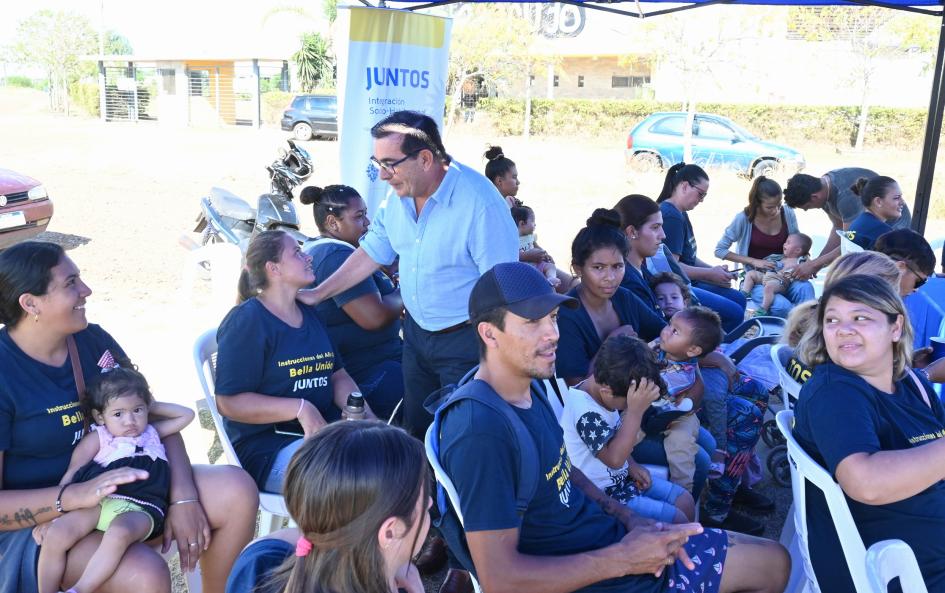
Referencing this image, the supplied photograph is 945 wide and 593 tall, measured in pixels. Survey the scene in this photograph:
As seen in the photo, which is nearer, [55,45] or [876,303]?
[876,303]

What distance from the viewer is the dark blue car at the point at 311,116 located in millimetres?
26703

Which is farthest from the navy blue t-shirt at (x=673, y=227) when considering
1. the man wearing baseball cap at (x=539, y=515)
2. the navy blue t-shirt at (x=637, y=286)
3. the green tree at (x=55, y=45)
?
the green tree at (x=55, y=45)

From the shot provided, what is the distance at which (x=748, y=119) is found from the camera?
26344 mm

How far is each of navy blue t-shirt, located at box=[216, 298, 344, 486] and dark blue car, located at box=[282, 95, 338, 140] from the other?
24.3 meters

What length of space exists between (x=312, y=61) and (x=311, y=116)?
11.9 m

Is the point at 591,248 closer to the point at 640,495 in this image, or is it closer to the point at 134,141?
the point at 640,495

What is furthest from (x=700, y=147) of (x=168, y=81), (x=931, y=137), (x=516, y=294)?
(x=168, y=81)

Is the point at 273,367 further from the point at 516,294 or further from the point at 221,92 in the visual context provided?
the point at 221,92

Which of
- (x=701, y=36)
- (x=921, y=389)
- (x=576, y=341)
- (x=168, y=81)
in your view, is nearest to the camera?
(x=921, y=389)

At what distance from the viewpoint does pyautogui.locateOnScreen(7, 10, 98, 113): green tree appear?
1713 inches

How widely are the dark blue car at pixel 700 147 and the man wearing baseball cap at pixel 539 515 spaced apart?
16.3m

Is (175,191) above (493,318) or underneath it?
underneath

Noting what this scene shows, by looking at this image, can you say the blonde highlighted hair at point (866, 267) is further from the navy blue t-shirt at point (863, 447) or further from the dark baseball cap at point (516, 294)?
the dark baseball cap at point (516, 294)

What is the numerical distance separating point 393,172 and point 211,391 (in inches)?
44.3
